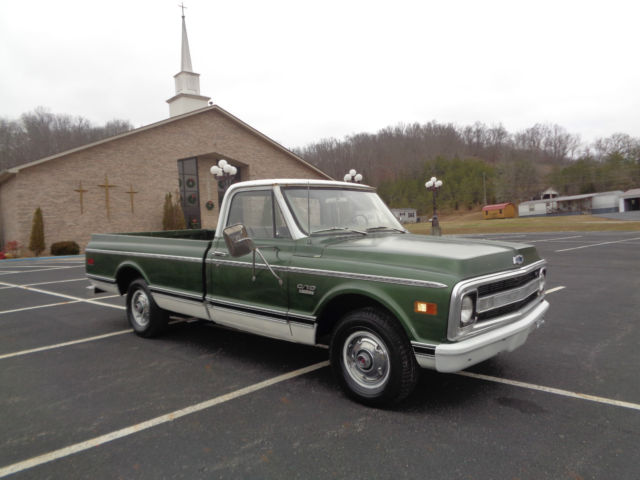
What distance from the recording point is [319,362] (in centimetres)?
462

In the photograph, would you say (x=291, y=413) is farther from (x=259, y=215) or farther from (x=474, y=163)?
(x=474, y=163)

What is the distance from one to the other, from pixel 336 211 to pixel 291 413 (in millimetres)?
2062

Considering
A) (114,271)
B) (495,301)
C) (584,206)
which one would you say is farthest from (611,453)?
(584,206)

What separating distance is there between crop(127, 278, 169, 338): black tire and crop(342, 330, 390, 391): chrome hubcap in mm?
3099

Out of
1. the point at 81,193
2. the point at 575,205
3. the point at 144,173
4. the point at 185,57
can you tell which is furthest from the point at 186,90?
the point at 575,205

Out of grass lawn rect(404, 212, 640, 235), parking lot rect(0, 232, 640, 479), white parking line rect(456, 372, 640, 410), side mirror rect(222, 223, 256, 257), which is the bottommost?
grass lawn rect(404, 212, 640, 235)

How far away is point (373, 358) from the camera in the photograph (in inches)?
136

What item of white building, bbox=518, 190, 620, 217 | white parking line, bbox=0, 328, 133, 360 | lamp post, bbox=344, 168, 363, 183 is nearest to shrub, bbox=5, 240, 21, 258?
lamp post, bbox=344, 168, 363, 183

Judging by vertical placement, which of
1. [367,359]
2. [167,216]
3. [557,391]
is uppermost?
[167,216]

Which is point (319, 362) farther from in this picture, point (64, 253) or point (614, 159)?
point (614, 159)

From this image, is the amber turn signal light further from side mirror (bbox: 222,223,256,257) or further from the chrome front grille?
side mirror (bbox: 222,223,256,257)

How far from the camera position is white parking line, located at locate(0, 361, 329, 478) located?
282 centimetres

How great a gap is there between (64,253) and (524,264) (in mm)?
24145

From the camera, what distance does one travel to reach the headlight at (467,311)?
3.09 meters
